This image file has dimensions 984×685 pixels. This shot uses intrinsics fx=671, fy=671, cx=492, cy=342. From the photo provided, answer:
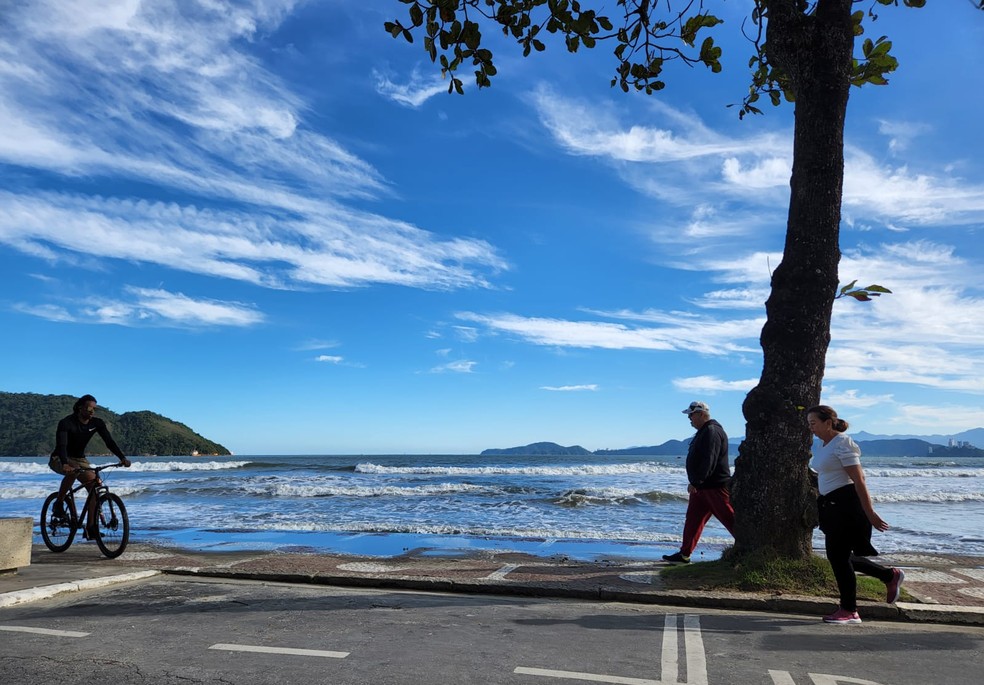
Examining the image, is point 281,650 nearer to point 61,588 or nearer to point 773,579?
point 61,588

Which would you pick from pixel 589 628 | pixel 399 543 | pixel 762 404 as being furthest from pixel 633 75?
pixel 399 543

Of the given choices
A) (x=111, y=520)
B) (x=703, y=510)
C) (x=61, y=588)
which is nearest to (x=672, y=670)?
(x=703, y=510)

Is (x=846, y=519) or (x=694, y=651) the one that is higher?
(x=846, y=519)

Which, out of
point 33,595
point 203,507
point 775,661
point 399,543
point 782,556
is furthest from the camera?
point 203,507

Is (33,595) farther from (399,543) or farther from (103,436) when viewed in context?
(399,543)

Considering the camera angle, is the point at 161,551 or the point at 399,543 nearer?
the point at 161,551

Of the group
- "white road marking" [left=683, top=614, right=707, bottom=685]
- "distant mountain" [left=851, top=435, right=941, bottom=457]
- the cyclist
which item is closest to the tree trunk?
"white road marking" [left=683, top=614, right=707, bottom=685]

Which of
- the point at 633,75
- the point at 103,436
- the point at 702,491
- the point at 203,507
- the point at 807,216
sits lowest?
the point at 203,507

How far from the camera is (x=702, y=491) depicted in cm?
791

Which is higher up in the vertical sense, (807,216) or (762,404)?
(807,216)

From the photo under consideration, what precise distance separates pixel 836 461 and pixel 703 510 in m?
→ 2.75

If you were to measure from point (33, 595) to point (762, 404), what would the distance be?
6.79m

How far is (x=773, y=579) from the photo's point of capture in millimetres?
6121

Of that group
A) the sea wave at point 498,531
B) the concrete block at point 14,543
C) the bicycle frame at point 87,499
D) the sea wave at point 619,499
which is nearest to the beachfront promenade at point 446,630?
the concrete block at point 14,543
